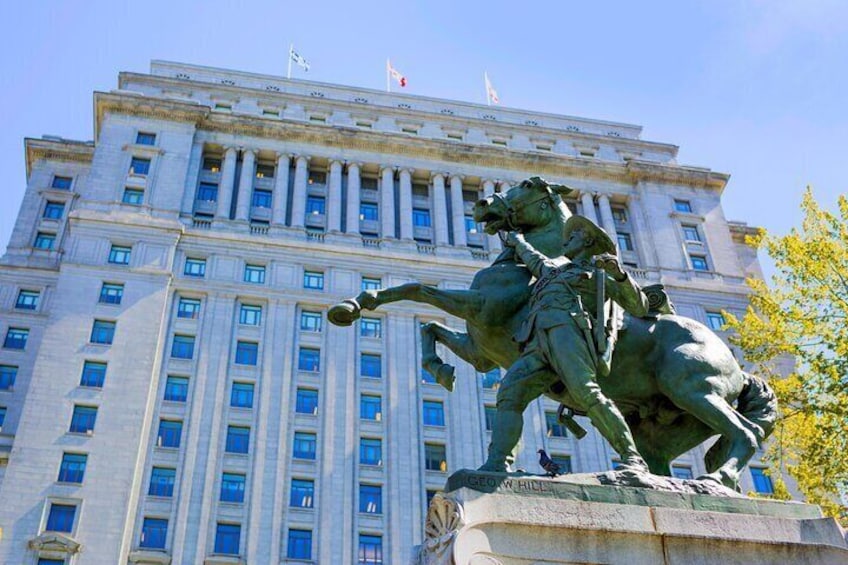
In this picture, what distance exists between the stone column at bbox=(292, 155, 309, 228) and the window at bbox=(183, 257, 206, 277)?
7.26m

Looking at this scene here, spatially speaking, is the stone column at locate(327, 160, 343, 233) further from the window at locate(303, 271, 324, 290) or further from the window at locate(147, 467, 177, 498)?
the window at locate(147, 467, 177, 498)

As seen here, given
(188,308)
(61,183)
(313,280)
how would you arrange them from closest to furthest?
(188,308) → (313,280) → (61,183)

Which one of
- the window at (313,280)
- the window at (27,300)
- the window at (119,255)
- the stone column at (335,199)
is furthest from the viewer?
the stone column at (335,199)

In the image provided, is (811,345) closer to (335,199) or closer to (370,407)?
(370,407)

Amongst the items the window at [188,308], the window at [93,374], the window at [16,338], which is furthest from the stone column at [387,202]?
the window at [16,338]

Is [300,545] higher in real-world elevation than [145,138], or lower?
lower

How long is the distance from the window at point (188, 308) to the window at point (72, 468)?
431 inches

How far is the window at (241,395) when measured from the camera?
4984 cm

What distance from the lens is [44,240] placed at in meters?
62.0

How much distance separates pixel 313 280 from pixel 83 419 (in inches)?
669

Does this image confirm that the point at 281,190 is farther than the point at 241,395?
Yes

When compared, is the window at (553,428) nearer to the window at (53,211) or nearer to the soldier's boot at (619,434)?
the window at (53,211)

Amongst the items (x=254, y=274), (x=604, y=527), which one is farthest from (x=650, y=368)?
(x=254, y=274)

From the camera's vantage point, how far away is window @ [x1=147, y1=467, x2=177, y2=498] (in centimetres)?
4547
